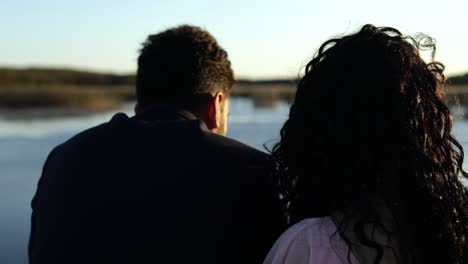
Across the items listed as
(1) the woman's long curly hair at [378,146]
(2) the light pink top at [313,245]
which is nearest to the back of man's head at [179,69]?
(1) the woman's long curly hair at [378,146]

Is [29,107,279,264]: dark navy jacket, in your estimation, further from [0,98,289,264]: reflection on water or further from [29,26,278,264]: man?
[0,98,289,264]: reflection on water

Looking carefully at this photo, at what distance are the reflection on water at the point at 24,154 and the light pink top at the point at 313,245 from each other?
1.38 feet

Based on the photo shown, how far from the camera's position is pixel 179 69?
231 centimetres

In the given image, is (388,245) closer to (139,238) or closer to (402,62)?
(402,62)

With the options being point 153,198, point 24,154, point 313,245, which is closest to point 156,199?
point 153,198

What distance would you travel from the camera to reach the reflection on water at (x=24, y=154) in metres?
5.36

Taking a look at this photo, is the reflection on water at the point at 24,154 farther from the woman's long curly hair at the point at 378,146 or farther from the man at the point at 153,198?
the woman's long curly hair at the point at 378,146

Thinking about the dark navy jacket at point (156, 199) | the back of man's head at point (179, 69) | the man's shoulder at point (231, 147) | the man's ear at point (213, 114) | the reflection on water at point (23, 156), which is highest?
the back of man's head at point (179, 69)

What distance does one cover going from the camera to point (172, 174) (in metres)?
1.96

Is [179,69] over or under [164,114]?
over

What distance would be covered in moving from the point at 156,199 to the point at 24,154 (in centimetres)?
936

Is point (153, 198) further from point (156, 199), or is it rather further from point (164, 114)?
point (164, 114)

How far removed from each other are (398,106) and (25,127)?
15.8m

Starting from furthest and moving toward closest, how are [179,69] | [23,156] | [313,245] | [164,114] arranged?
[23,156], [179,69], [164,114], [313,245]
